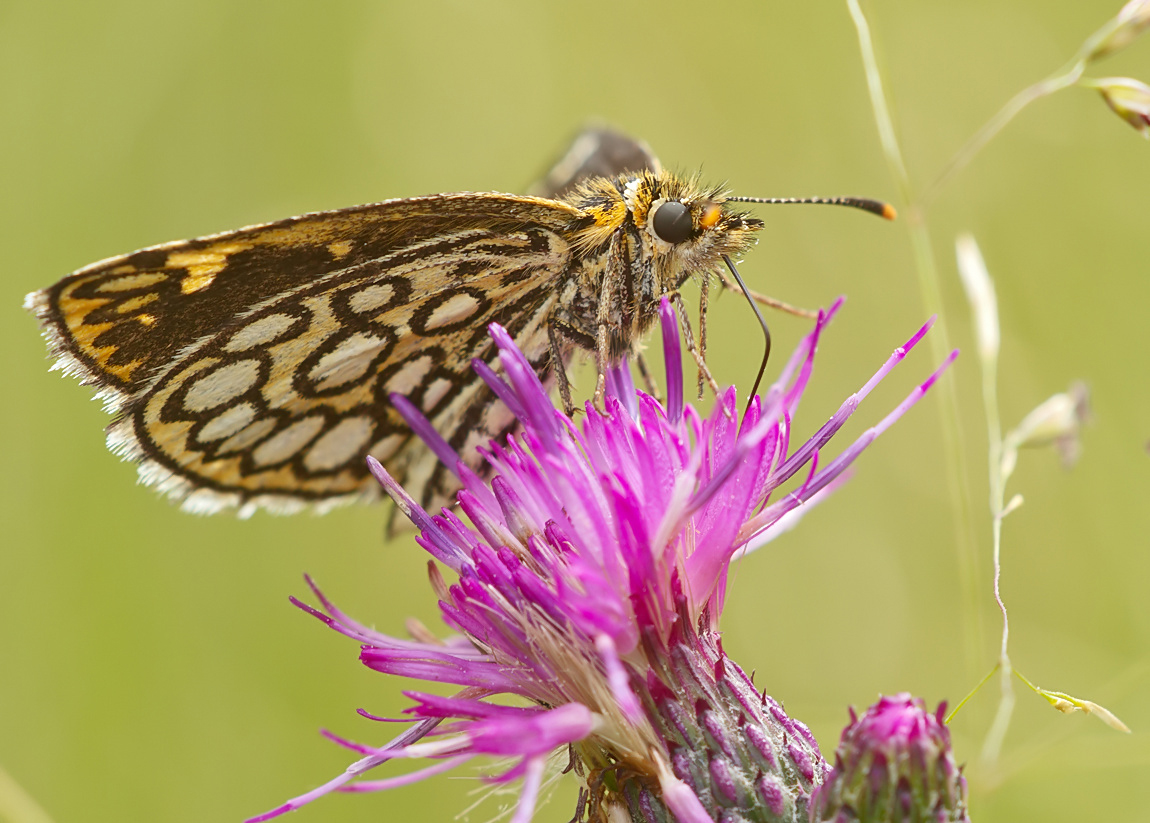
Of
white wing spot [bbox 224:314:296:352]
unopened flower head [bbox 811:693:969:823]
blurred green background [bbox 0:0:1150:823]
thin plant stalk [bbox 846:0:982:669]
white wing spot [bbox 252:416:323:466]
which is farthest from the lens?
blurred green background [bbox 0:0:1150:823]

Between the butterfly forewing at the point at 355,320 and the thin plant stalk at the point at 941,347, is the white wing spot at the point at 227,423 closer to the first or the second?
the butterfly forewing at the point at 355,320

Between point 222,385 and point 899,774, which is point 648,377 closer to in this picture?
point 222,385

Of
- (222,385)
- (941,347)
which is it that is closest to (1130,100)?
(941,347)

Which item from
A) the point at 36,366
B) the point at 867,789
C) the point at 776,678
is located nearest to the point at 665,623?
the point at 867,789

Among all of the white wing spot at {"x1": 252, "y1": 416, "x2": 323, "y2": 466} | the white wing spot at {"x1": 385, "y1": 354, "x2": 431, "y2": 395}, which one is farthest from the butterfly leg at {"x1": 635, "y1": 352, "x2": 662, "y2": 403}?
the white wing spot at {"x1": 252, "y1": 416, "x2": 323, "y2": 466}

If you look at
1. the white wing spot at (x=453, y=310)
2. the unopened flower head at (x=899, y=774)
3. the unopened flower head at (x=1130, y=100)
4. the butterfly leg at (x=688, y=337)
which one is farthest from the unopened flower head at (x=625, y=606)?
the unopened flower head at (x=1130, y=100)

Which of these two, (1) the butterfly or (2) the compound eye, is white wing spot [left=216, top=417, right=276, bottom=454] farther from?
(2) the compound eye

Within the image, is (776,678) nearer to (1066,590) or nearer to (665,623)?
(1066,590)
